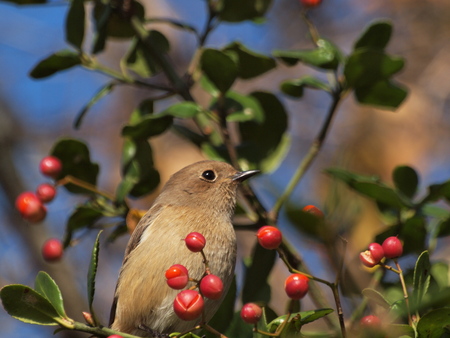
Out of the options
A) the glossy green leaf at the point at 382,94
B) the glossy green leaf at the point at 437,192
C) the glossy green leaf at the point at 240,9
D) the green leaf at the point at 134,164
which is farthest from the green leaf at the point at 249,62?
the glossy green leaf at the point at 437,192

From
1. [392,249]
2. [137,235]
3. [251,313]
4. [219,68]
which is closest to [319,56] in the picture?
[219,68]

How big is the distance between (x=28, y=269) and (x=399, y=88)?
13.2ft

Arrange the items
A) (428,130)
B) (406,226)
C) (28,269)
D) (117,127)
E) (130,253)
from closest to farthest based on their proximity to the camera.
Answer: (406,226)
(130,253)
(28,269)
(428,130)
(117,127)

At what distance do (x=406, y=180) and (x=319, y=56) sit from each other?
2.28 ft

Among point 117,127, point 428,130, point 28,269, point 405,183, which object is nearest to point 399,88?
point 405,183

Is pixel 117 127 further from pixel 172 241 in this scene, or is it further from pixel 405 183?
pixel 405 183

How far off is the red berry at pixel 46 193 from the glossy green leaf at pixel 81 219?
185 mm

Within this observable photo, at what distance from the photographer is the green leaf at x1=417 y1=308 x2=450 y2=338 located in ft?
6.79

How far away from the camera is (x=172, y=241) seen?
355cm

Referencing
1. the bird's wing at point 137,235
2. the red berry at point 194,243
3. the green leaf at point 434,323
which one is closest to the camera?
the green leaf at point 434,323

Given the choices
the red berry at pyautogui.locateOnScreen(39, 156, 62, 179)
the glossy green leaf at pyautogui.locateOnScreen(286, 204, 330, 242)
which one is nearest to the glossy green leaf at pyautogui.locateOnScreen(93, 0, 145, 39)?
the red berry at pyautogui.locateOnScreen(39, 156, 62, 179)

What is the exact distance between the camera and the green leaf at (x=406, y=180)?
10.4 feet

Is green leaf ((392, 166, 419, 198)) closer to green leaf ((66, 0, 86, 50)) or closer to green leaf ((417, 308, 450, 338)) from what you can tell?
green leaf ((417, 308, 450, 338))

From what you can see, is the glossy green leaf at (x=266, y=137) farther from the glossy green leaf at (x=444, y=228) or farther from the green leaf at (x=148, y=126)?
the glossy green leaf at (x=444, y=228)
